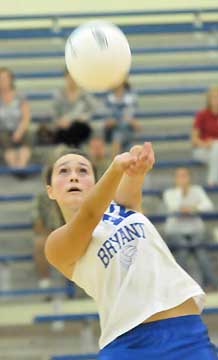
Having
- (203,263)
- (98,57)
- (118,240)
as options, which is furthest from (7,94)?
(118,240)

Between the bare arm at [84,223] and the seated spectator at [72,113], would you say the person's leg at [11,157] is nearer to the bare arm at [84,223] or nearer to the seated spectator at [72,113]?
the seated spectator at [72,113]

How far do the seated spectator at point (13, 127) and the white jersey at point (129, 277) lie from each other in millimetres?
4443

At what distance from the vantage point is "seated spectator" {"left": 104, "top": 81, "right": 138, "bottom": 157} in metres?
7.77

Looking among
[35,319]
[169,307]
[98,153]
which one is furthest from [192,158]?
[169,307]

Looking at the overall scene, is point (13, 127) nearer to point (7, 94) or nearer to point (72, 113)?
point (7, 94)

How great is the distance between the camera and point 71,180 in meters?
3.32

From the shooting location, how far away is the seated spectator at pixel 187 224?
709 cm

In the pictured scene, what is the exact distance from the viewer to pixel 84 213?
3.04 meters

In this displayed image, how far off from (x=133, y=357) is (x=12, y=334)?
409 cm

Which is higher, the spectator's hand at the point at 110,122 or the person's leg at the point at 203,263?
the spectator's hand at the point at 110,122

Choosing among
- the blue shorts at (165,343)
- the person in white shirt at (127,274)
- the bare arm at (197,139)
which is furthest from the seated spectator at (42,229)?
the blue shorts at (165,343)

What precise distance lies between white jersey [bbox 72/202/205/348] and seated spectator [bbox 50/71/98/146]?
4.23 m

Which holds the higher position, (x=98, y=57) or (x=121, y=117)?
(x=98, y=57)

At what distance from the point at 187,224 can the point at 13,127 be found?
1.88m
